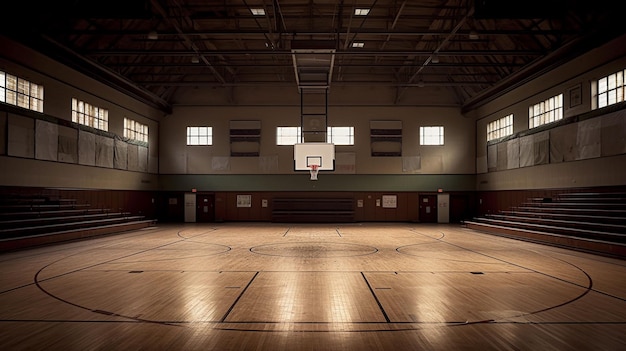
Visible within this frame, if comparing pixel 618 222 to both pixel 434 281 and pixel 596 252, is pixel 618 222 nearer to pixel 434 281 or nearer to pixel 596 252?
pixel 596 252

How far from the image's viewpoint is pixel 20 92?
40.7 ft

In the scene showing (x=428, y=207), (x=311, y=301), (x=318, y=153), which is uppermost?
(x=318, y=153)

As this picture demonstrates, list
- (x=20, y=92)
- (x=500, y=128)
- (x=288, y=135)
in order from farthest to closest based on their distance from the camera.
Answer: (x=288, y=135) < (x=500, y=128) < (x=20, y=92)

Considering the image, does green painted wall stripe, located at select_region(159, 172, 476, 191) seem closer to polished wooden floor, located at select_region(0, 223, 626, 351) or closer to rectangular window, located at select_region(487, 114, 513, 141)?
rectangular window, located at select_region(487, 114, 513, 141)

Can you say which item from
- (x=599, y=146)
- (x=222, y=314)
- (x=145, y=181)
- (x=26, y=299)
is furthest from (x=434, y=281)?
(x=145, y=181)

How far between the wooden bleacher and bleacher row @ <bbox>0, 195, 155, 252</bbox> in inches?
303

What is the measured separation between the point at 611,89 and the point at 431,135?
32.9 ft

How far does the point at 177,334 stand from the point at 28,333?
4.96 ft

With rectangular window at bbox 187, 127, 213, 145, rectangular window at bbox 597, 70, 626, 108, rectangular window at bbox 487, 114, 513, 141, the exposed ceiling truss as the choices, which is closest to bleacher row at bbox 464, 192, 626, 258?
rectangular window at bbox 597, 70, 626, 108

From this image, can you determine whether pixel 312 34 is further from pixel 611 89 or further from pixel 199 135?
pixel 611 89

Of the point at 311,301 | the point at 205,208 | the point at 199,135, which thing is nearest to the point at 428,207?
the point at 205,208

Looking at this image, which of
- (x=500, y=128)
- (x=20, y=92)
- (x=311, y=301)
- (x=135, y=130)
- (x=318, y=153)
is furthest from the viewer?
(x=135, y=130)

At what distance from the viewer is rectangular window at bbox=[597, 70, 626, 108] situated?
11.7 metres

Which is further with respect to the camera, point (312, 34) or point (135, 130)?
point (135, 130)
